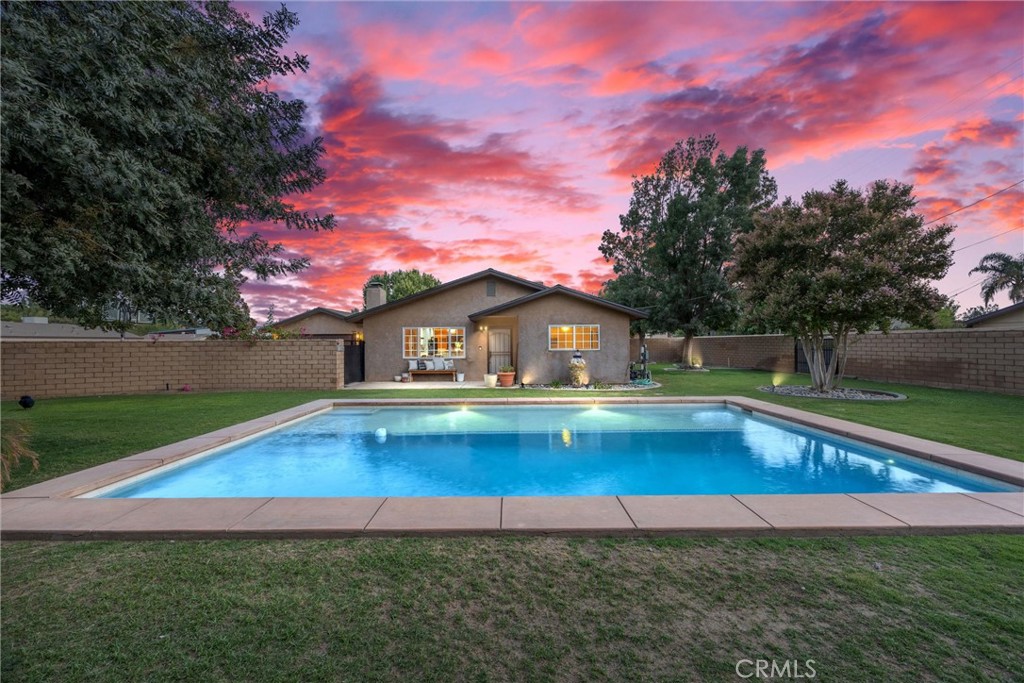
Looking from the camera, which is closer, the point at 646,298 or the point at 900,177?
the point at 900,177

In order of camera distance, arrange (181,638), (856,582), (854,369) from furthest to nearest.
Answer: (854,369) < (856,582) < (181,638)

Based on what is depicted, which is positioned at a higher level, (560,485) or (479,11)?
(479,11)

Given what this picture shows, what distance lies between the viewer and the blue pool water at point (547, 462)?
606 centimetres

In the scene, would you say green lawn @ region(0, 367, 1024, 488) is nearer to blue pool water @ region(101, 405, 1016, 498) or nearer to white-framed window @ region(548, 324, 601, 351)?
blue pool water @ region(101, 405, 1016, 498)

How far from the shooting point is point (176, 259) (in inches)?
247

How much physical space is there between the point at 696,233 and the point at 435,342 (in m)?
16.3

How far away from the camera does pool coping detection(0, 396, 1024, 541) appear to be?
361 cm

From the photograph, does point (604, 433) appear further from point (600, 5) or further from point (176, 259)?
point (600, 5)

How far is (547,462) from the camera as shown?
7.57 metres

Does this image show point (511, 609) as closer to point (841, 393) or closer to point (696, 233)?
point (841, 393)

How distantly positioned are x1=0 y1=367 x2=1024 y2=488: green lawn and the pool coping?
186cm

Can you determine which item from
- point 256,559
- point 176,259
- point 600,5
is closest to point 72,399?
point 176,259

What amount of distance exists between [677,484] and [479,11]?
11411 millimetres

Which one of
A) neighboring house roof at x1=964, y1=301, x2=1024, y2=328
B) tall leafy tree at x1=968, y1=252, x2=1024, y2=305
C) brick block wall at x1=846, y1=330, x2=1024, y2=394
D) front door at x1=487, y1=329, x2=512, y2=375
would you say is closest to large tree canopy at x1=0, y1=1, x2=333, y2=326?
front door at x1=487, y1=329, x2=512, y2=375
